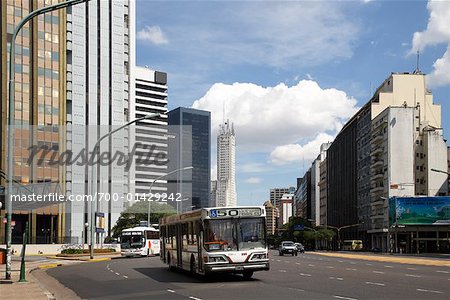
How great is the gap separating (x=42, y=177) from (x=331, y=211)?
8973 cm

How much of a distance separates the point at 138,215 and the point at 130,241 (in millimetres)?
58138

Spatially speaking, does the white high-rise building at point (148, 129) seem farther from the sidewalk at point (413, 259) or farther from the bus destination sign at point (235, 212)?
the bus destination sign at point (235, 212)

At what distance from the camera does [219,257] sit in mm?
24094

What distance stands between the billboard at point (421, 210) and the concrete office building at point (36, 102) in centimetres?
5084

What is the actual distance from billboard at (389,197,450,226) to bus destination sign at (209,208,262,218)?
85.5 metres

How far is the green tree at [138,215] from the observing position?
387 ft

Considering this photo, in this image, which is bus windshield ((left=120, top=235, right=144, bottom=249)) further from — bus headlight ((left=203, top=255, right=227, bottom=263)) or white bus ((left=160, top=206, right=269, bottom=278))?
bus headlight ((left=203, top=255, right=227, bottom=263))

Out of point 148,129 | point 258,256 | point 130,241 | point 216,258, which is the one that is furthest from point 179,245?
point 148,129

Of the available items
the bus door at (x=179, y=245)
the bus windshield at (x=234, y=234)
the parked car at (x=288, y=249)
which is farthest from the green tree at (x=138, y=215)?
the bus windshield at (x=234, y=234)

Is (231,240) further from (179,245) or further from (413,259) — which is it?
(413,259)

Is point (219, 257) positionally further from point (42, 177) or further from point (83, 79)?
point (83, 79)

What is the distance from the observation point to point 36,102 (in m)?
98.2

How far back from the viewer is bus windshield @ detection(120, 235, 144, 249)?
61.8 meters

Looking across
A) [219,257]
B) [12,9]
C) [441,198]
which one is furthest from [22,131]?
[219,257]
